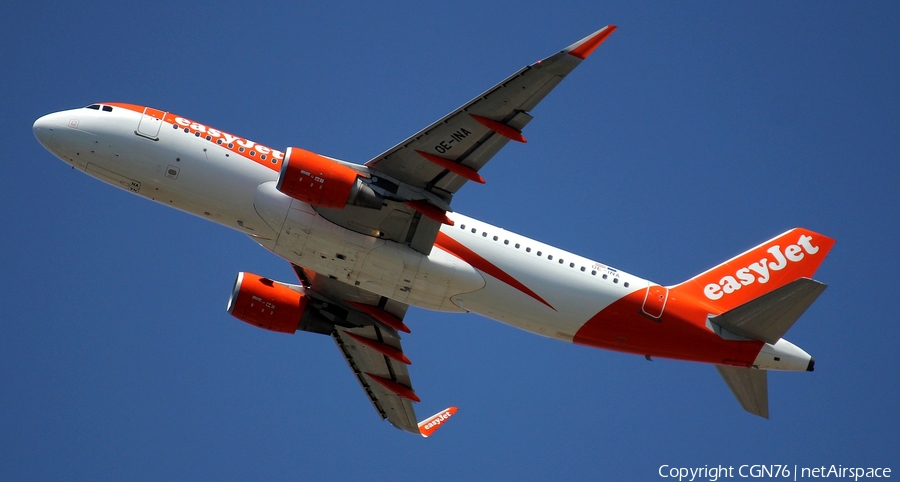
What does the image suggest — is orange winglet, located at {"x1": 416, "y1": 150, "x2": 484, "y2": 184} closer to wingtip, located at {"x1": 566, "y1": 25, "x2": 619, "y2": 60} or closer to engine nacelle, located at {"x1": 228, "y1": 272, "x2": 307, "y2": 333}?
wingtip, located at {"x1": 566, "y1": 25, "x2": 619, "y2": 60}

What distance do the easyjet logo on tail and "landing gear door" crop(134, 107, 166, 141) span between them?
22238mm

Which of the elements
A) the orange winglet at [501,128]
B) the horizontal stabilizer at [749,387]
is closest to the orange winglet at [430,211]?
the orange winglet at [501,128]

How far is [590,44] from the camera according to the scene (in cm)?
2678

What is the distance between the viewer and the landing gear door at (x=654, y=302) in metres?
34.7

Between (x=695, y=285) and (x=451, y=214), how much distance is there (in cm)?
1043

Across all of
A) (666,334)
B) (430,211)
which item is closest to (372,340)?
(430,211)

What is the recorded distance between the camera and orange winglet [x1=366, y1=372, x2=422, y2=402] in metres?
39.5

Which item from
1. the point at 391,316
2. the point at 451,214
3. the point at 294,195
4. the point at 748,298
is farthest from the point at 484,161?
the point at 748,298

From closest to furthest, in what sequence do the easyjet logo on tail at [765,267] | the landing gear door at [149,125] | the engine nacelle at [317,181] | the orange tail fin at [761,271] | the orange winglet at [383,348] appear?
the engine nacelle at [317,181]
the landing gear door at [149,125]
the orange tail fin at [761,271]
the easyjet logo on tail at [765,267]
the orange winglet at [383,348]

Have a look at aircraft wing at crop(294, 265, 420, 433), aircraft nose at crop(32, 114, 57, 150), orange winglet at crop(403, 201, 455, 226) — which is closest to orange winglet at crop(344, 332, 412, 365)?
aircraft wing at crop(294, 265, 420, 433)

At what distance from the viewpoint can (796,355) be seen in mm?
34750

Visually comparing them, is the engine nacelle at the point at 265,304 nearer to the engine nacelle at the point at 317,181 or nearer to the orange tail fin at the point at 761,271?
the engine nacelle at the point at 317,181

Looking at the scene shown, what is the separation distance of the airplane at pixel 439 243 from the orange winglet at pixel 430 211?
0.05 meters

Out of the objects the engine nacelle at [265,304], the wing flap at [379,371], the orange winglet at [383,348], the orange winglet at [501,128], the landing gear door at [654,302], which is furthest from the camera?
the wing flap at [379,371]
